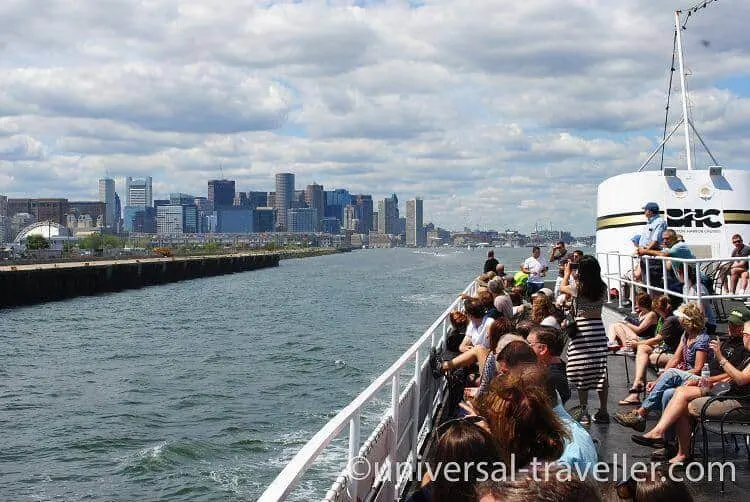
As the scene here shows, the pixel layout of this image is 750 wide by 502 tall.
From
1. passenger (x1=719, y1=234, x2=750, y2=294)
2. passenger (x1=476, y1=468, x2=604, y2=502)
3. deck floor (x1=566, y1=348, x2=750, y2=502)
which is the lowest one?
deck floor (x1=566, y1=348, x2=750, y2=502)

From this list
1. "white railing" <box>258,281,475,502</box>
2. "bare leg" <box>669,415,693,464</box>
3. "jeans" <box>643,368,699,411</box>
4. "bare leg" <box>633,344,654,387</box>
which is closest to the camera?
"white railing" <box>258,281,475,502</box>

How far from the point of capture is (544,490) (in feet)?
6.27

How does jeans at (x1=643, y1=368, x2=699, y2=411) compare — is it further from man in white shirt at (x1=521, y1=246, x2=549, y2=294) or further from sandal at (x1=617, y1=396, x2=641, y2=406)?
man in white shirt at (x1=521, y1=246, x2=549, y2=294)

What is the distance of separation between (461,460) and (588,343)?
16.9 feet

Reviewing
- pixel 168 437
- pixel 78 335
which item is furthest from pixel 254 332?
pixel 168 437

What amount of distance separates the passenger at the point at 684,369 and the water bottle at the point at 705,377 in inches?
1.5

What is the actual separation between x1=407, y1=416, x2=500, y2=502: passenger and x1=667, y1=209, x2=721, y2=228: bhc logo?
54.1 ft

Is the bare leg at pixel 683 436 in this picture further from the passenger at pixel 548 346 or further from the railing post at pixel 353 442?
the railing post at pixel 353 442

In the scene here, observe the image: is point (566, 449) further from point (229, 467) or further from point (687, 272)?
point (229, 467)

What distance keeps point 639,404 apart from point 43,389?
63.5 feet

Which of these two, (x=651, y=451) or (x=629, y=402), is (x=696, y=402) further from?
(x=629, y=402)

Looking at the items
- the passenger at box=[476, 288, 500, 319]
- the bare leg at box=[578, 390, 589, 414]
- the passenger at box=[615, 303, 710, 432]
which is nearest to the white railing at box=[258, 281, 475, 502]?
the passenger at box=[476, 288, 500, 319]

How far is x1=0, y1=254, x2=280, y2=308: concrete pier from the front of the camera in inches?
2280

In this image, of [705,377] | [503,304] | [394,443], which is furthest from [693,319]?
[503,304]
